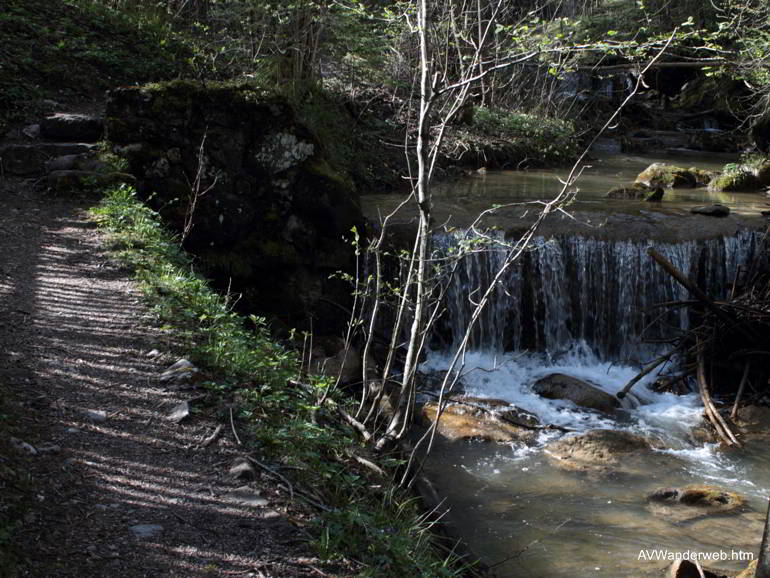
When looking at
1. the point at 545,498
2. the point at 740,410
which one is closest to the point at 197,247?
the point at 545,498

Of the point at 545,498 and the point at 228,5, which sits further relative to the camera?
the point at 228,5

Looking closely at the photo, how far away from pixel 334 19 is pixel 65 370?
992 centimetres

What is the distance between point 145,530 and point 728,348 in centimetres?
792

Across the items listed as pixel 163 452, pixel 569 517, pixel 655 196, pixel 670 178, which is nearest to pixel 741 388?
pixel 569 517

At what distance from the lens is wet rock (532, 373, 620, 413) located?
8.50 metres

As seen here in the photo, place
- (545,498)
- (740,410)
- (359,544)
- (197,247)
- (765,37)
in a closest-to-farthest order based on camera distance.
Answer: (359,544)
(545,498)
(740,410)
(197,247)
(765,37)

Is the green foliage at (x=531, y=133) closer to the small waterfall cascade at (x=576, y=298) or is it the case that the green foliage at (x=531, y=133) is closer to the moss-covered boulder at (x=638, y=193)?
the moss-covered boulder at (x=638, y=193)

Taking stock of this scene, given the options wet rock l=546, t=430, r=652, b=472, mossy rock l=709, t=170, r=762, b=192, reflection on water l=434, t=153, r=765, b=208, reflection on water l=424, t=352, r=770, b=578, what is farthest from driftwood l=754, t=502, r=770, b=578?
mossy rock l=709, t=170, r=762, b=192

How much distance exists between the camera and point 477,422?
7.92 metres

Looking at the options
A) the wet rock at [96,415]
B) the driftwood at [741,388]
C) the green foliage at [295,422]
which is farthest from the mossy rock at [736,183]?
the wet rock at [96,415]

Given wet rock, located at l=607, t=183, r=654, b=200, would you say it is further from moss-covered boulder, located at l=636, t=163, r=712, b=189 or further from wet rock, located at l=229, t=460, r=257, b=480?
wet rock, located at l=229, t=460, r=257, b=480

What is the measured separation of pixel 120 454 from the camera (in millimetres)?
3682

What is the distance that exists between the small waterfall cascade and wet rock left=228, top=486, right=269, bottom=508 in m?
6.60

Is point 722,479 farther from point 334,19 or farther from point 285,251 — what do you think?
point 334,19
